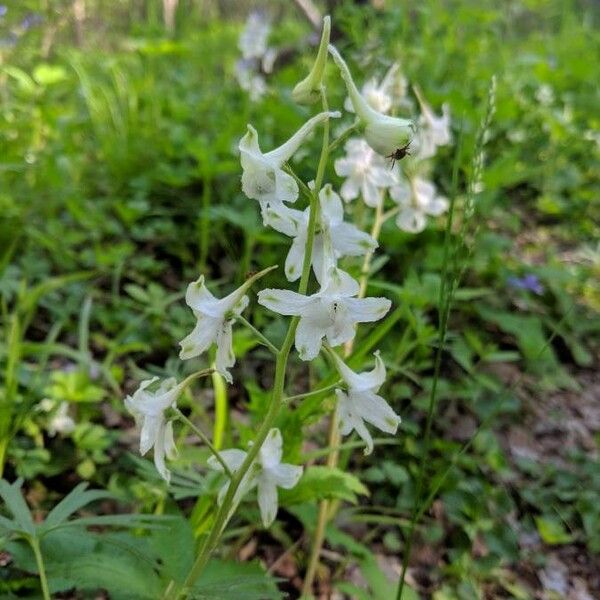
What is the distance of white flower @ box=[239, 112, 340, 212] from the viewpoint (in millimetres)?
851

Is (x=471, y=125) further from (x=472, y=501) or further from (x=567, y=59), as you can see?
(x=567, y=59)

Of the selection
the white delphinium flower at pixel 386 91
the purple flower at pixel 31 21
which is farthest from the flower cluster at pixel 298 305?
the purple flower at pixel 31 21

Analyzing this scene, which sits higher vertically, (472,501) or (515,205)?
(515,205)

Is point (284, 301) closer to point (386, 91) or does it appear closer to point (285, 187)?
point (285, 187)

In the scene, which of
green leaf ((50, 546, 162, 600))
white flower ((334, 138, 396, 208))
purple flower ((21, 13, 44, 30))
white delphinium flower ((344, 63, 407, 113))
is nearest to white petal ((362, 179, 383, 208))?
white flower ((334, 138, 396, 208))

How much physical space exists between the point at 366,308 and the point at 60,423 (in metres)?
1.11

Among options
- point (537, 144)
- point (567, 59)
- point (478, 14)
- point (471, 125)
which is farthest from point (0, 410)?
point (567, 59)

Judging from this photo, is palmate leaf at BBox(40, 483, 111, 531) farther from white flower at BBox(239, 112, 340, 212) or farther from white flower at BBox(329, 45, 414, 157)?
white flower at BBox(329, 45, 414, 157)

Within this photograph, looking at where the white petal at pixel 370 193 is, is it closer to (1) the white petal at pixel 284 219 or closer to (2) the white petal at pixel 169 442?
(1) the white petal at pixel 284 219

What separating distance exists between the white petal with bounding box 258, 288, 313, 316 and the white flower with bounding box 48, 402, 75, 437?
1.05 metres

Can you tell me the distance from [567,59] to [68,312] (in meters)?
4.29

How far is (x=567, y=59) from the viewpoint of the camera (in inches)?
197

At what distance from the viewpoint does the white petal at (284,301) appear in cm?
83

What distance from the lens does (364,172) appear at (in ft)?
4.83
